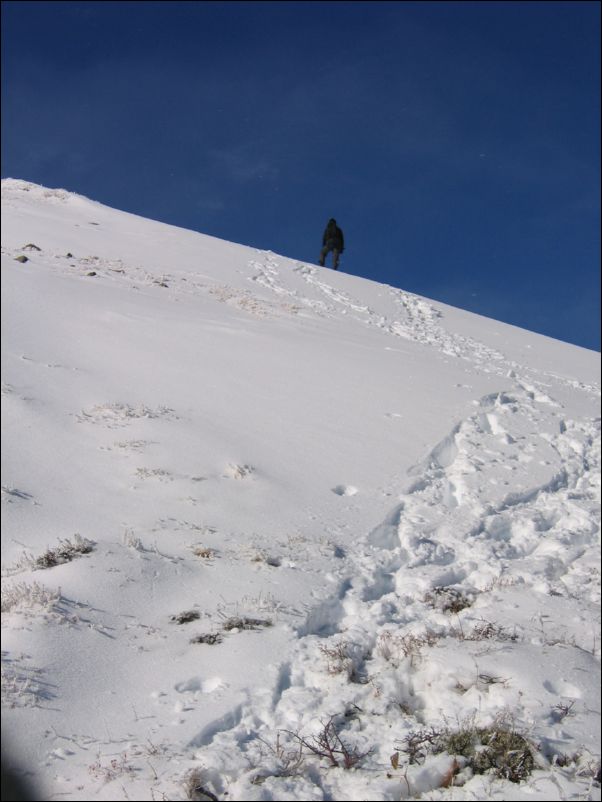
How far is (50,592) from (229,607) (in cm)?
130

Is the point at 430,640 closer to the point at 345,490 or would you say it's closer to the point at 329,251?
the point at 345,490

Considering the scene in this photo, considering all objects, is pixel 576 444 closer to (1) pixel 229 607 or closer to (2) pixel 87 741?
(1) pixel 229 607

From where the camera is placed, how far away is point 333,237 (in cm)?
2950

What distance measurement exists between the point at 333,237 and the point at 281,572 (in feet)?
84.1

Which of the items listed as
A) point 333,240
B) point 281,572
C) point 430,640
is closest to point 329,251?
point 333,240

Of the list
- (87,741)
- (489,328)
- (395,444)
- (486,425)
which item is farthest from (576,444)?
(489,328)

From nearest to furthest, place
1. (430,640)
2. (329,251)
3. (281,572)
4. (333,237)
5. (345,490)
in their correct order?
(430,640)
(281,572)
(345,490)
(333,237)
(329,251)

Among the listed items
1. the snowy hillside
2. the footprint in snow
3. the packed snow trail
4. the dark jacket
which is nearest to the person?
the dark jacket

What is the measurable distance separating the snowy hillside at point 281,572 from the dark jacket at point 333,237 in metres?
17.3

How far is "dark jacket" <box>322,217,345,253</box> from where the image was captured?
2946cm

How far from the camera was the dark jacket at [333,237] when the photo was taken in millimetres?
29464

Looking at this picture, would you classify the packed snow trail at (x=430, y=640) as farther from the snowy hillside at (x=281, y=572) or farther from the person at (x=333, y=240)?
the person at (x=333, y=240)

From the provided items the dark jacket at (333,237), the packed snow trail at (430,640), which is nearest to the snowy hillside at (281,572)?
the packed snow trail at (430,640)

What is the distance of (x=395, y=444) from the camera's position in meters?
9.37
